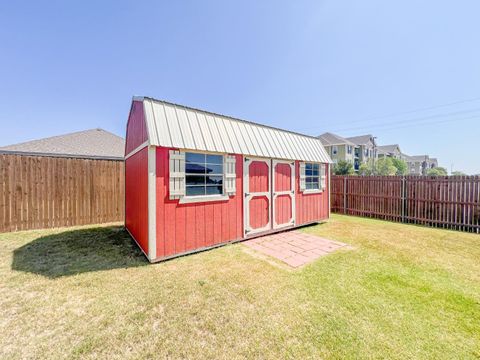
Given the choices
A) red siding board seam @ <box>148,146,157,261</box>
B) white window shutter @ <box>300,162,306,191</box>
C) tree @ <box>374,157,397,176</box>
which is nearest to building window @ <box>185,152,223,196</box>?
red siding board seam @ <box>148,146,157,261</box>

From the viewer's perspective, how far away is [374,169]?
29.0 m

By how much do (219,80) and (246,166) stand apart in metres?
7.69

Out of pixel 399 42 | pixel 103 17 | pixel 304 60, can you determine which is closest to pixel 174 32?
pixel 103 17

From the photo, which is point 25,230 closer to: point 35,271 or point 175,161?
point 35,271

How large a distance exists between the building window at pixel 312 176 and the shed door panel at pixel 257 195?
188 cm

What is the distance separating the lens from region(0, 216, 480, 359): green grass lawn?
5.78 feet

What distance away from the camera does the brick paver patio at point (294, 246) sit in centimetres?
391

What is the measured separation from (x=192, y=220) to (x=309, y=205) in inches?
165

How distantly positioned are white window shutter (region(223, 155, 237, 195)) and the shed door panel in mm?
396

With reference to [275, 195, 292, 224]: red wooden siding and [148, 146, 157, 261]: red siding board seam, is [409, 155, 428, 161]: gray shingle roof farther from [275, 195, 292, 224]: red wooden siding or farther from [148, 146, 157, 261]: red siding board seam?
[148, 146, 157, 261]: red siding board seam

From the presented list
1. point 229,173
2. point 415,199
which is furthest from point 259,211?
point 415,199

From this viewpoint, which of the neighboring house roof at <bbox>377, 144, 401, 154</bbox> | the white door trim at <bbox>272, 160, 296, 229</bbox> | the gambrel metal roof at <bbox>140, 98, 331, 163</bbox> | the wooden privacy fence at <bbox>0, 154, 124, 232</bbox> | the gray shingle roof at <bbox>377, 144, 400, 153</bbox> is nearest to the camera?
the gambrel metal roof at <bbox>140, 98, 331, 163</bbox>

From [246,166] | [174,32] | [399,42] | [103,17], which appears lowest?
[246,166]

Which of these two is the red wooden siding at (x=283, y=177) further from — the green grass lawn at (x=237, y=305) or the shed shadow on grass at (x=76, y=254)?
the shed shadow on grass at (x=76, y=254)
